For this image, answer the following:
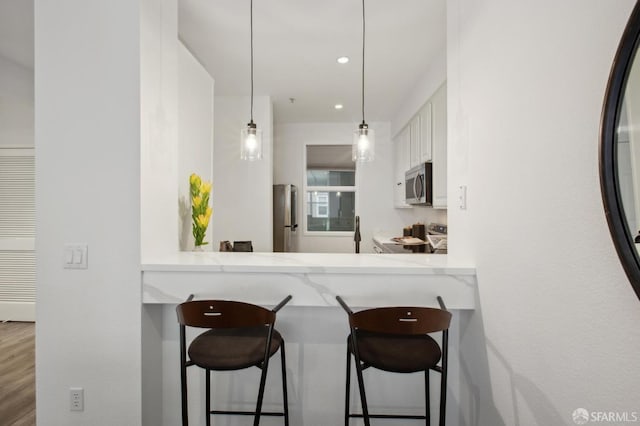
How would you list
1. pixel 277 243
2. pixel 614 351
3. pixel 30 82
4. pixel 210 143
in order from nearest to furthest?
pixel 614 351
pixel 210 143
pixel 30 82
pixel 277 243

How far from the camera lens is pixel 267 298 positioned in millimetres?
1631

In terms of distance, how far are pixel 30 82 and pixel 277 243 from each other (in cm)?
334

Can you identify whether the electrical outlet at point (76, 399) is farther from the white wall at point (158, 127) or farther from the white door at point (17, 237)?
the white door at point (17, 237)

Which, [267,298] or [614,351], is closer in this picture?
[614,351]

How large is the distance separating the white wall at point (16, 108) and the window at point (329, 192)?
3.66 m

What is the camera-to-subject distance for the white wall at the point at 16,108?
3561 mm

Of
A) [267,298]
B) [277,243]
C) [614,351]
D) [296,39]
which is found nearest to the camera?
[614,351]

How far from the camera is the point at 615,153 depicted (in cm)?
73

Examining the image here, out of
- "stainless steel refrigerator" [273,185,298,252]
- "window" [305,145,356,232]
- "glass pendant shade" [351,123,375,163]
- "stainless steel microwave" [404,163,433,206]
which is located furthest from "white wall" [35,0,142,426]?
"window" [305,145,356,232]

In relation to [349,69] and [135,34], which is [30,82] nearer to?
[135,34]

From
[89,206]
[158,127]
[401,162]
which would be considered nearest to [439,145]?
[401,162]

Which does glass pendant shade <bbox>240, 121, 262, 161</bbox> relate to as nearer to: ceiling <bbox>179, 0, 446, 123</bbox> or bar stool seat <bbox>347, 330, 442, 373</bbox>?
ceiling <bbox>179, 0, 446, 123</bbox>

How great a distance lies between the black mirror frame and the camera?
688 millimetres

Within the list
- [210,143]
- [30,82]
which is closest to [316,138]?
[210,143]
